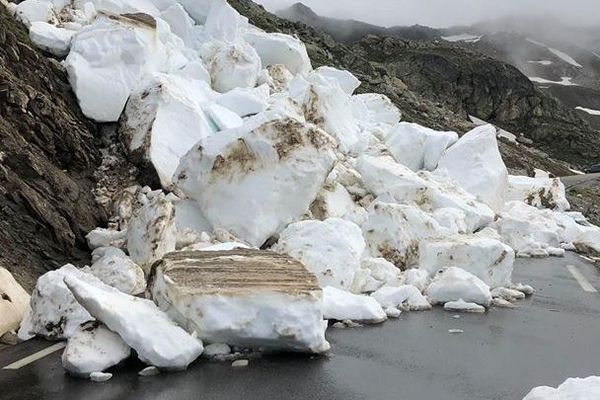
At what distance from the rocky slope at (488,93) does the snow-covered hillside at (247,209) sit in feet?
238

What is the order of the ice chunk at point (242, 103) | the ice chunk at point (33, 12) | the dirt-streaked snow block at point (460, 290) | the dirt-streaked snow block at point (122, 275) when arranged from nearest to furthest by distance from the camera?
the dirt-streaked snow block at point (122, 275)
the dirt-streaked snow block at point (460, 290)
the ice chunk at point (33, 12)
the ice chunk at point (242, 103)

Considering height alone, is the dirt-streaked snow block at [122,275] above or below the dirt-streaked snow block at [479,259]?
above

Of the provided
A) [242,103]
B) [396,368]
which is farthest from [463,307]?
[242,103]

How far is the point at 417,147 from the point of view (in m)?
17.3

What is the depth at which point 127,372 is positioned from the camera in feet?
19.9

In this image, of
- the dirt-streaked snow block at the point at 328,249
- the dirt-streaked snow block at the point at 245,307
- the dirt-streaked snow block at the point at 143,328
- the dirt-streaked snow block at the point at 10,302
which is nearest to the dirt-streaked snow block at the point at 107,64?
the dirt-streaked snow block at the point at 328,249

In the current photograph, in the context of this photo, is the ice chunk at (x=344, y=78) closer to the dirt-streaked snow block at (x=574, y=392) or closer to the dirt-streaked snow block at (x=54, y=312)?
the dirt-streaked snow block at (x=54, y=312)

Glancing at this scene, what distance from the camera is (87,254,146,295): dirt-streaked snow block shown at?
310 inches

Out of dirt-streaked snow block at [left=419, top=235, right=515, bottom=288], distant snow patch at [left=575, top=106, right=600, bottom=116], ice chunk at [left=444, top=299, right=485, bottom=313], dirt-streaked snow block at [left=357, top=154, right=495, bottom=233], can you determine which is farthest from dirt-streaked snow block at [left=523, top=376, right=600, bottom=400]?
distant snow patch at [left=575, top=106, right=600, bottom=116]

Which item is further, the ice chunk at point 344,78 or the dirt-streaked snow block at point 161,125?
the ice chunk at point 344,78

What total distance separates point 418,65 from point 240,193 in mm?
93428

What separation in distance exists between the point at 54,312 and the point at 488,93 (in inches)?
3805

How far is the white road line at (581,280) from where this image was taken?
35.9ft

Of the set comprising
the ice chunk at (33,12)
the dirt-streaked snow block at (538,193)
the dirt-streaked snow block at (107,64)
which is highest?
the ice chunk at (33,12)
